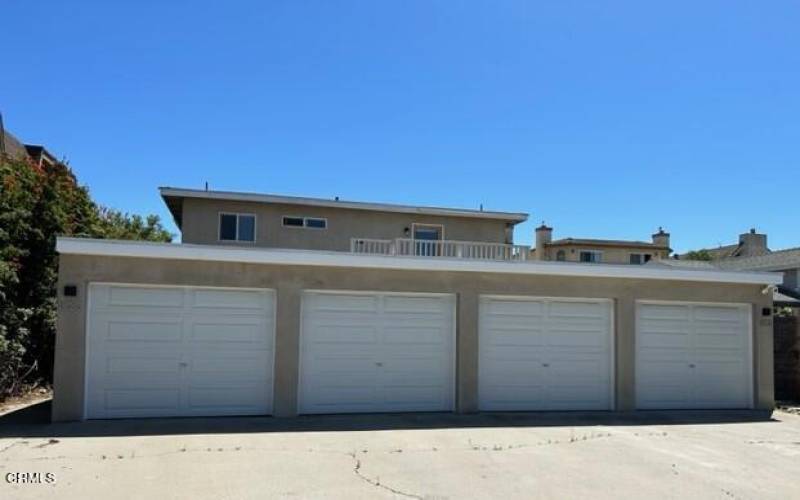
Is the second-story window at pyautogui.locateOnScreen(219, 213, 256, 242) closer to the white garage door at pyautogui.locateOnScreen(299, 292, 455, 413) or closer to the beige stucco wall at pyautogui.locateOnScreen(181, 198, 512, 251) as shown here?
the beige stucco wall at pyautogui.locateOnScreen(181, 198, 512, 251)

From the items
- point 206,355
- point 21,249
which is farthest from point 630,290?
point 21,249

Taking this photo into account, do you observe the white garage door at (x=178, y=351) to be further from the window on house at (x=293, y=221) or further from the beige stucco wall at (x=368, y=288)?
the window on house at (x=293, y=221)

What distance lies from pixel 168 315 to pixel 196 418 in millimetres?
1773

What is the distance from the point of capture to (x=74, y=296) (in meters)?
10.7

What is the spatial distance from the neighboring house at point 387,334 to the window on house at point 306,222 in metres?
10.7

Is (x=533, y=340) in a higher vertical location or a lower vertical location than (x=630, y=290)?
lower

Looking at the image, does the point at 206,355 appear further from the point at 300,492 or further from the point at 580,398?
the point at 580,398

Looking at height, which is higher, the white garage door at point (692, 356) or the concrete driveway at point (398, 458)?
the white garage door at point (692, 356)

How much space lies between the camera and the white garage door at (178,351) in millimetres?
10984

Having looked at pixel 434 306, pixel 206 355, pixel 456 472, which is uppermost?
pixel 434 306

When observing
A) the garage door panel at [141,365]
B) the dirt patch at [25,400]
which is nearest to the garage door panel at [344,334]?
the garage door panel at [141,365]

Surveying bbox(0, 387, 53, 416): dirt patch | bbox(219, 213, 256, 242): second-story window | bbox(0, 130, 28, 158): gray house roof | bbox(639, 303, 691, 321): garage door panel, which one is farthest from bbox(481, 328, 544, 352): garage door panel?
bbox(0, 130, 28, 158): gray house roof

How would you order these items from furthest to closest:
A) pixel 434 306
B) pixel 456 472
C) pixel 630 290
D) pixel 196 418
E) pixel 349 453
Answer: pixel 630 290 < pixel 434 306 < pixel 196 418 < pixel 349 453 < pixel 456 472

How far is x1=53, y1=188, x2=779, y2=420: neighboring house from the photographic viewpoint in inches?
434
